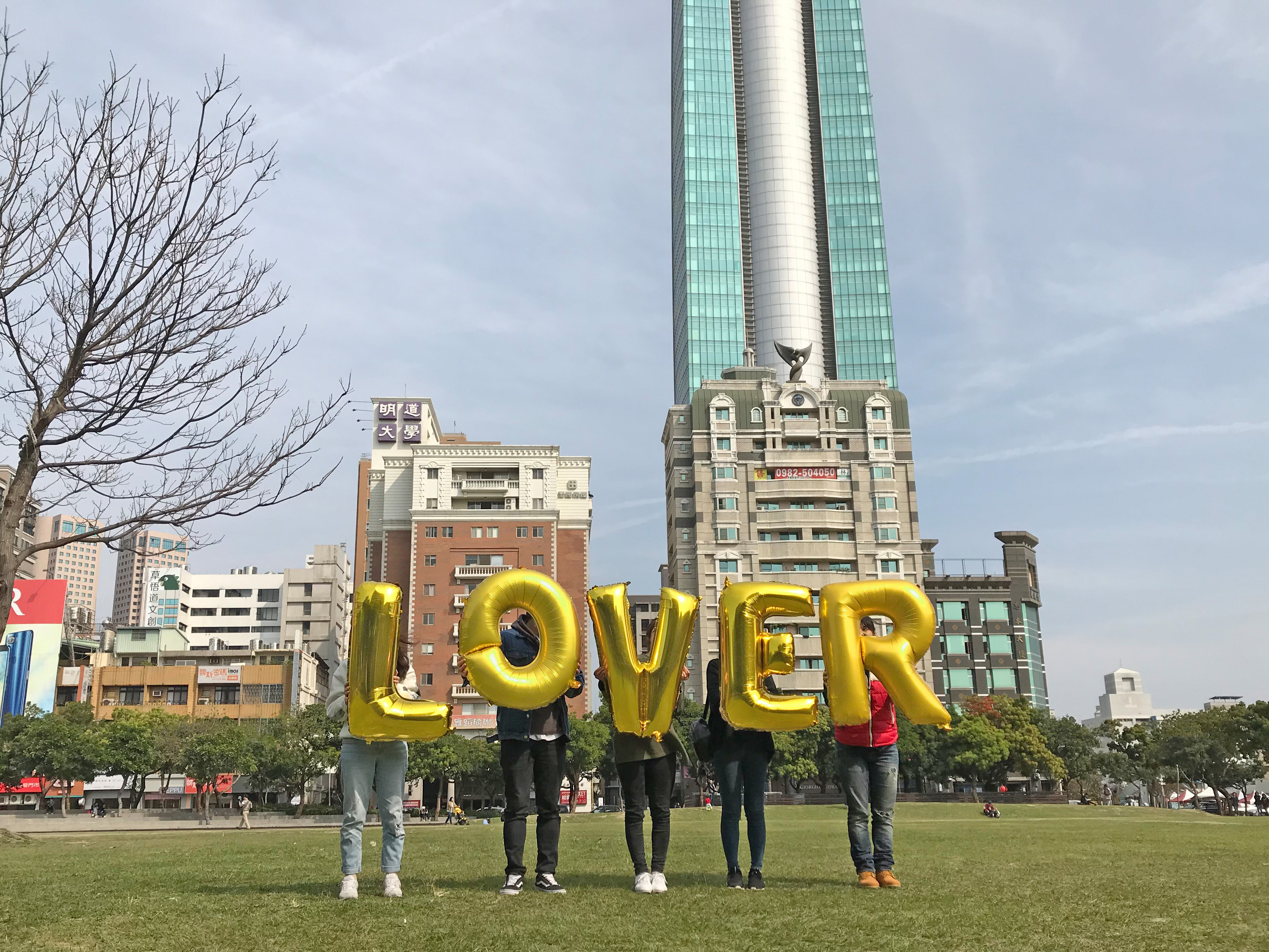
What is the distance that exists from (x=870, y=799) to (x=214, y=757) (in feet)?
182

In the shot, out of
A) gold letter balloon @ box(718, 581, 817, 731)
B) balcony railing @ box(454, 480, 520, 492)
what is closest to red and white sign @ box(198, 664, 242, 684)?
balcony railing @ box(454, 480, 520, 492)

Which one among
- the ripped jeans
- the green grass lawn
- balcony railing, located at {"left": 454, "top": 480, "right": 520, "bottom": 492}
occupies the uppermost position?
balcony railing, located at {"left": 454, "top": 480, "right": 520, "bottom": 492}

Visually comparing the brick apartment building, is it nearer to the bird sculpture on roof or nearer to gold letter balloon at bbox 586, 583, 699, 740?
the bird sculpture on roof

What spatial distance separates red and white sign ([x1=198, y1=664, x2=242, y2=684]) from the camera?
9106cm

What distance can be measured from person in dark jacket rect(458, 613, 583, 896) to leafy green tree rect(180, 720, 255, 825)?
2121 inches

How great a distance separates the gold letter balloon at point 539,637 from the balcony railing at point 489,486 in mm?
92467

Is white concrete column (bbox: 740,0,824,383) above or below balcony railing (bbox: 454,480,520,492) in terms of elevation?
above

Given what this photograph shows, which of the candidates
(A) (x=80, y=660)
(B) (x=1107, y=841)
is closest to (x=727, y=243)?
(A) (x=80, y=660)

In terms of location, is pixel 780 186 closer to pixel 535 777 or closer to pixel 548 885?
pixel 535 777

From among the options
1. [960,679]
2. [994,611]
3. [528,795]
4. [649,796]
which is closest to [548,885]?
Answer: [528,795]

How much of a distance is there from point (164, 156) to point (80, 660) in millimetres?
97497

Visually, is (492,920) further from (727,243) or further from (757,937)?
(727,243)

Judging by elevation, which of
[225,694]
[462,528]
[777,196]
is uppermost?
[777,196]

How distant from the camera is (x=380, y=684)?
9.48m
